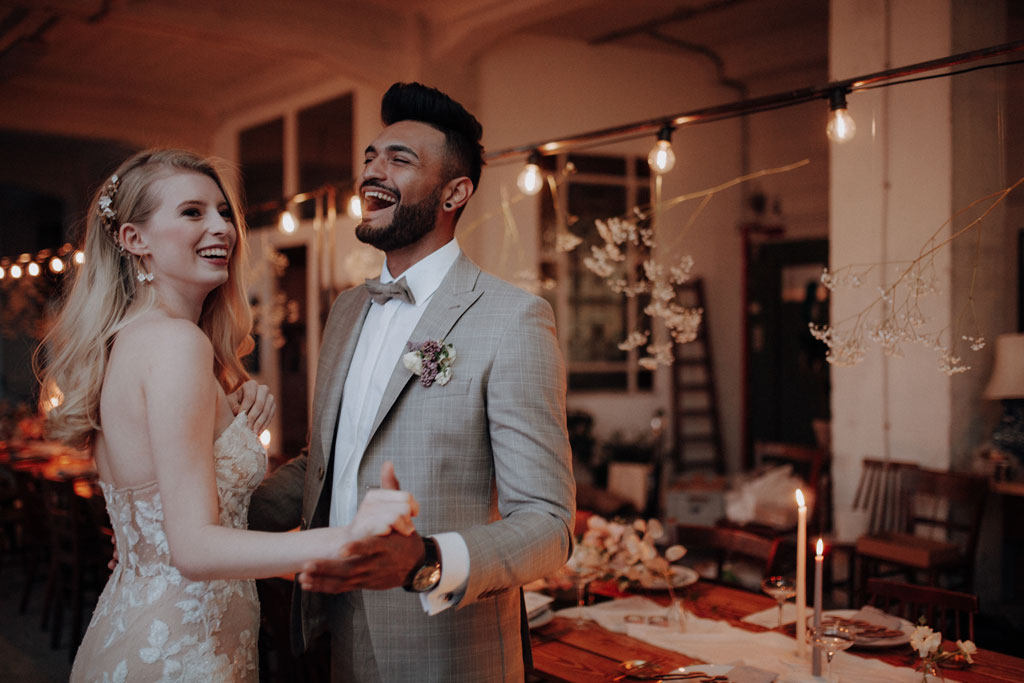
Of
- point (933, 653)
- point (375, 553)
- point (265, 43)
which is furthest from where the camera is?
point (265, 43)

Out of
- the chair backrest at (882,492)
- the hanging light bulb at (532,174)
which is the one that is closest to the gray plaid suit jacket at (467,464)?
the hanging light bulb at (532,174)

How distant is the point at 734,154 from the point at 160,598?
25.5ft

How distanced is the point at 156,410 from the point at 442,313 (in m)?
0.59

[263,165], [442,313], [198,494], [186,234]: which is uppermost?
[263,165]

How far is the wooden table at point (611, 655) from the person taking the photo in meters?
2.24

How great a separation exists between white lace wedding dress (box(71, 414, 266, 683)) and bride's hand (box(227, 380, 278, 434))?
0.06m

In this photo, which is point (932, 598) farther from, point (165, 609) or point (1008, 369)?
point (1008, 369)

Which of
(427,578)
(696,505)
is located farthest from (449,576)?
(696,505)

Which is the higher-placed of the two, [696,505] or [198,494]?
[198,494]

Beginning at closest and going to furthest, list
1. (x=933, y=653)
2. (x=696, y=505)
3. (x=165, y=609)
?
(x=165, y=609) < (x=933, y=653) < (x=696, y=505)

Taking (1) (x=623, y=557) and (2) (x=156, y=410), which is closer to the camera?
(2) (x=156, y=410)

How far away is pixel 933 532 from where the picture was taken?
5.11 meters

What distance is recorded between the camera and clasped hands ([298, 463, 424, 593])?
1191 millimetres

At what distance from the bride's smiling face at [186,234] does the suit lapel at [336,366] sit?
30cm
